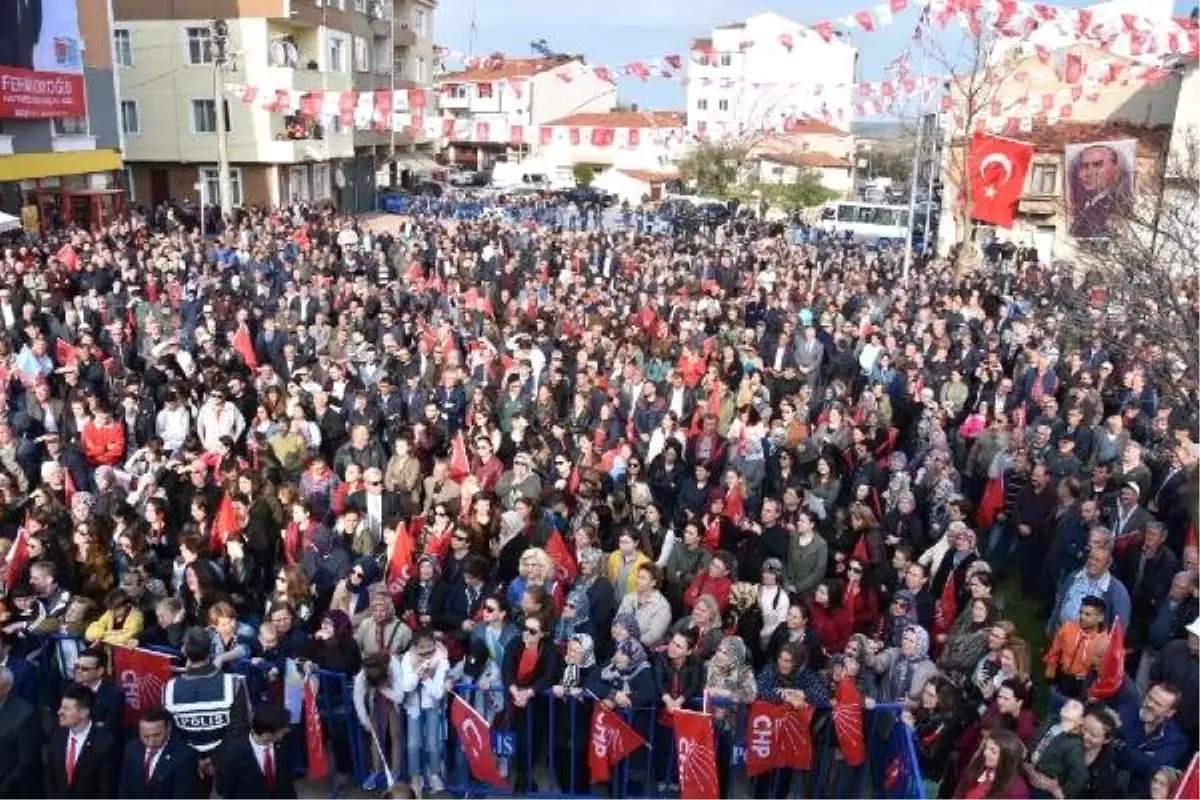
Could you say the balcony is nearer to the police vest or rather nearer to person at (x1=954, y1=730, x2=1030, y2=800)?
the police vest

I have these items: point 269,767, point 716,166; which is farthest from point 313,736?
point 716,166

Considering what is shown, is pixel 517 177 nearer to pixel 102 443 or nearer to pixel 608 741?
pixel 102 443

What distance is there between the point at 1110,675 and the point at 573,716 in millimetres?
3071

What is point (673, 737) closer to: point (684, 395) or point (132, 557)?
point (132, 557)

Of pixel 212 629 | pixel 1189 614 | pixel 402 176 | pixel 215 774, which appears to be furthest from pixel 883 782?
pixel 402 176

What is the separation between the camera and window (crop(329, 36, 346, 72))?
3628cm

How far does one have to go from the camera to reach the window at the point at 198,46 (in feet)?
107

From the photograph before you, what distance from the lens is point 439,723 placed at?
5656 mm

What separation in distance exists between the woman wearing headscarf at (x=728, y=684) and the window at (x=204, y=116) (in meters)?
32.7

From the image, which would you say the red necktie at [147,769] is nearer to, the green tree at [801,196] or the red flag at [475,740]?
the red flag at [475,740]

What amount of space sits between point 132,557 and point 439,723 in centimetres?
260

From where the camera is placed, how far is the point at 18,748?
489 centimetres

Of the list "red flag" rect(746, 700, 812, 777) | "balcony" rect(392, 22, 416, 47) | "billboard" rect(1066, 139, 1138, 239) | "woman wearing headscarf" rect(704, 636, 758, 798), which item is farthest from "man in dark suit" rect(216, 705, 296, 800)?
"balcony" rect(392, 22, 416, 47)

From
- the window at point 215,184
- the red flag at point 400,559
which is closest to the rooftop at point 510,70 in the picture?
the window at point 215,184
